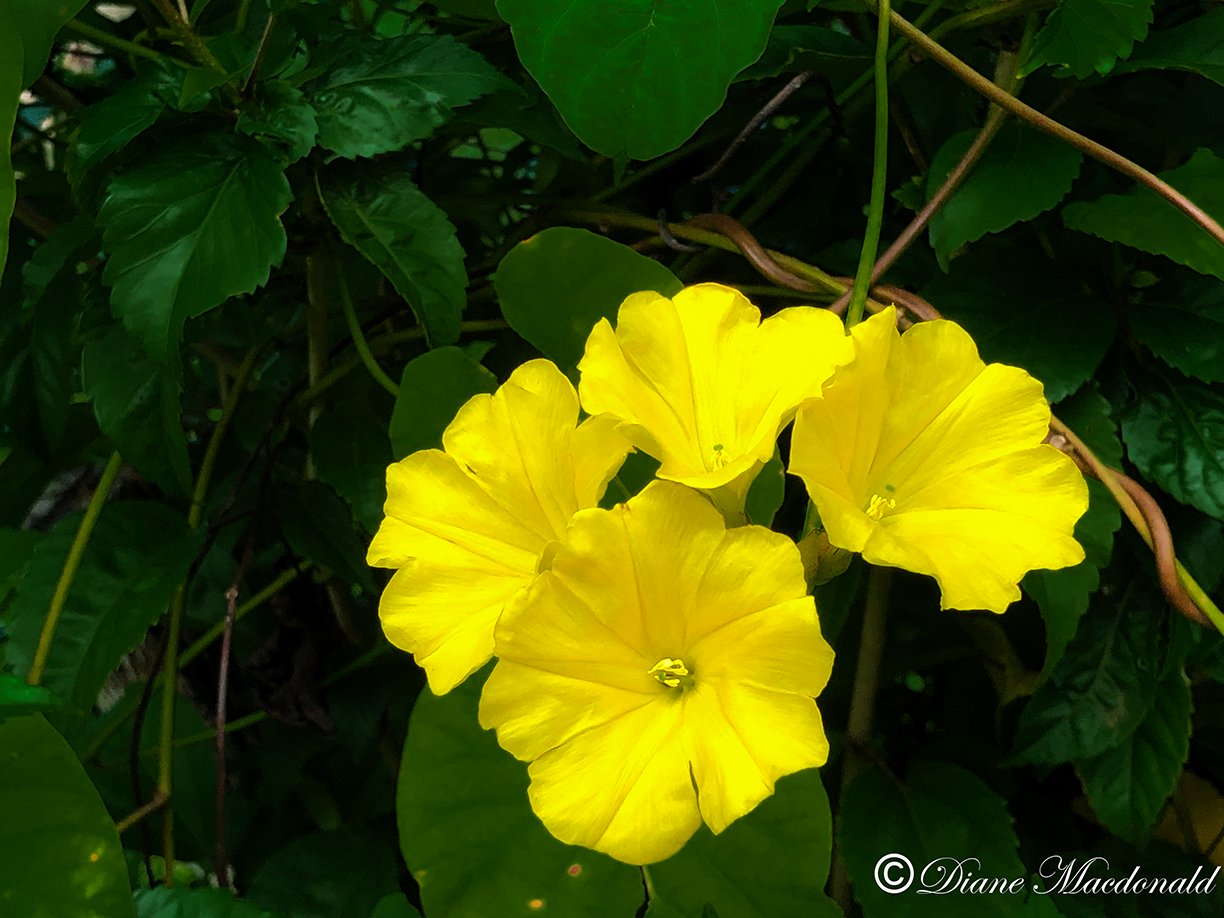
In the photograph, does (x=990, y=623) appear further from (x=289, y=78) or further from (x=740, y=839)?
(x=289, y=78)

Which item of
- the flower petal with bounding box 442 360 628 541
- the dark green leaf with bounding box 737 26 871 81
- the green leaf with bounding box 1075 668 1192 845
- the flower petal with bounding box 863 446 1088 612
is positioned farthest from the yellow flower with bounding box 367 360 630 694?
the green leaf with bounding box 1075 668 1192 845

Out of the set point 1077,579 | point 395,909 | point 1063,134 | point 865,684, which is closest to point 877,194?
point 1063,134

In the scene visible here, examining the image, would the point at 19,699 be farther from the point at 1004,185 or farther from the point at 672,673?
the point at 1004,185

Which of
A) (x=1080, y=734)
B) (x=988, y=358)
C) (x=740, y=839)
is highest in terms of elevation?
(x=988, y=358)

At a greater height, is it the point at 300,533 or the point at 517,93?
the point at 517,93

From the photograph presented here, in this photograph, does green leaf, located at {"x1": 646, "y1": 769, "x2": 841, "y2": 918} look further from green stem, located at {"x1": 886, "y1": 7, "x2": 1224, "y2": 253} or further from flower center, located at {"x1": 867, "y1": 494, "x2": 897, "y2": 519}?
green stem, located at {"x1": 886, "y1": 7, "x2": 1224, "y2": 253}

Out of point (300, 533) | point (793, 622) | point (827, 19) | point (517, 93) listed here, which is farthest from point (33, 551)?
point (827, 19)

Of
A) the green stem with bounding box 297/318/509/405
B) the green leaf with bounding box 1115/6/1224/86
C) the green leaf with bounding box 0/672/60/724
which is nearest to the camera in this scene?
the green leaf with bounding box 0/672/60/724
